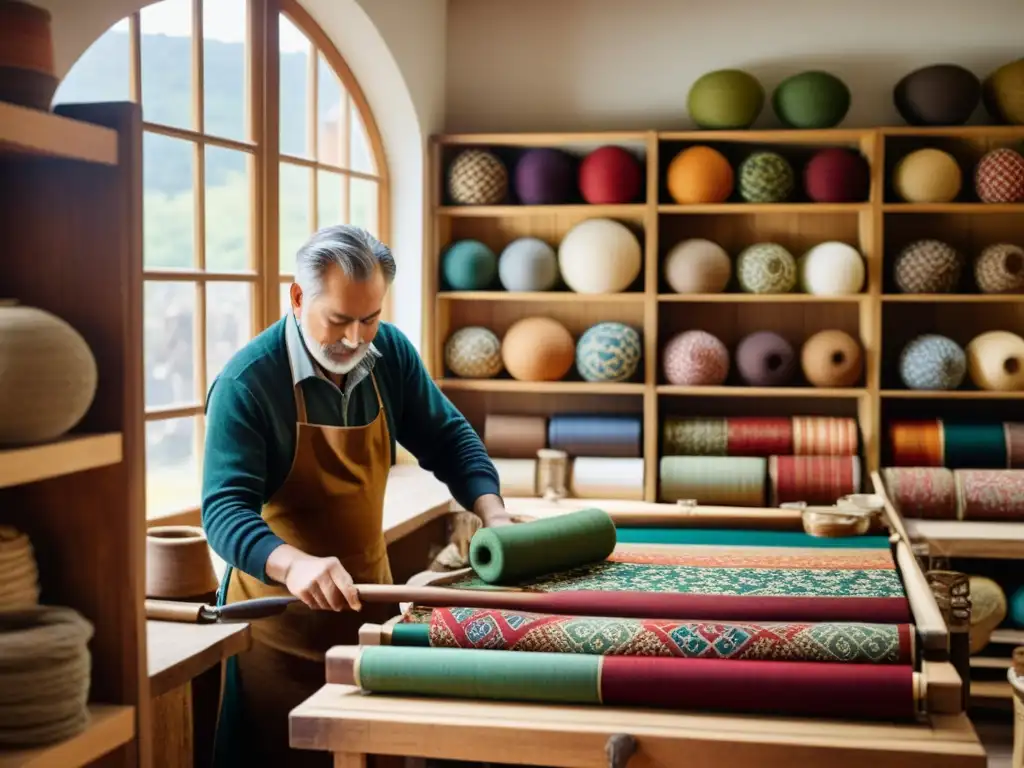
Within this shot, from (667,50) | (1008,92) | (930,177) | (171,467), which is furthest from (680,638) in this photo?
(667,50)

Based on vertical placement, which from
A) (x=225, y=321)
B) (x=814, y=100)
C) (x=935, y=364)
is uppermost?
(x=814, y=100)

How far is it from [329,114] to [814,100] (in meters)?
1.77

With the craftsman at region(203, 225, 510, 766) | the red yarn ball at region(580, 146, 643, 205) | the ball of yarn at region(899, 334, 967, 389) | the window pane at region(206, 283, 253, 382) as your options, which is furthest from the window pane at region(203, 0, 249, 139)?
the ball of yarn at region(899, 334, 967, 389)

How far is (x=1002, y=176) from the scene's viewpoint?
429cm

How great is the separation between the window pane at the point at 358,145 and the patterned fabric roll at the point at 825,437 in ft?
6.20

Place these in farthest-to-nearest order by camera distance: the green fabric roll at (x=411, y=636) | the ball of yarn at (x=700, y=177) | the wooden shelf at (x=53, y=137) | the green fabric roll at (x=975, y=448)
A: the ball of yarn at (x=700, y=177)
the green fabric roll at (x=975, y=448)
the green fabric roll at (x=411, y=636)
the wooden shelf at (x=53, y=137)

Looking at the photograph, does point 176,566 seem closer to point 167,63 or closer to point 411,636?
point 411,636

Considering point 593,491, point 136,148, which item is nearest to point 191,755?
point 136,148

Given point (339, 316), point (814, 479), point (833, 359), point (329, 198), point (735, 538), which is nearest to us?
point (339, 316)

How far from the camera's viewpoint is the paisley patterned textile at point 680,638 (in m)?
1.71

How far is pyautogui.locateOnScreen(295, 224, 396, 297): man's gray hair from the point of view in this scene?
7.13 feet

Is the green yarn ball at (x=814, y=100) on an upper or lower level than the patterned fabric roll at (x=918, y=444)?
upper

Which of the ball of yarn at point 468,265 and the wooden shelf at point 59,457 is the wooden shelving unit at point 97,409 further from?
the ball of yarn at point 468,265

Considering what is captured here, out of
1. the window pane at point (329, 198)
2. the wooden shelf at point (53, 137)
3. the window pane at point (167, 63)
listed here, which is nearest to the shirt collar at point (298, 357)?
the wooden shelf at point (53, 137)
